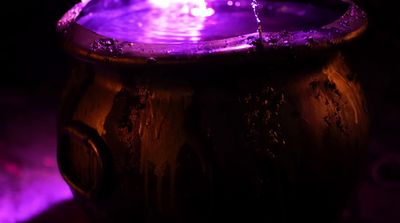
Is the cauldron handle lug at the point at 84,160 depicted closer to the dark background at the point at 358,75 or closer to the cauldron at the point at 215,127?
the cauldron at the point at 215,127

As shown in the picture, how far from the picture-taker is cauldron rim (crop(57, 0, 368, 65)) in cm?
121

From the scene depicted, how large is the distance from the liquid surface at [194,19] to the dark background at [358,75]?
0.86m

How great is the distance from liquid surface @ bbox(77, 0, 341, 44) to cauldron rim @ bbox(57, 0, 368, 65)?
422 millimetres

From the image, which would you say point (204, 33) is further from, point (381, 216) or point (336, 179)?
point (381, 216)

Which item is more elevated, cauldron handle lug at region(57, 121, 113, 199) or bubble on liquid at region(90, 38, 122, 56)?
bubble on liquid at region(90, 38, 122, 56)

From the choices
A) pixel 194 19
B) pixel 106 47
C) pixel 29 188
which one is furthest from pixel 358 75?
pixel 29 188

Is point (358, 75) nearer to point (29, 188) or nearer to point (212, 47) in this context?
point (212, 47)

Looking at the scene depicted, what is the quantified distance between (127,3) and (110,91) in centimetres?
85

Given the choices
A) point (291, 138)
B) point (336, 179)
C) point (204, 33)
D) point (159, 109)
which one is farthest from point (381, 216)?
point (159, 109)

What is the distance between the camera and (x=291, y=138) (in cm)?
132

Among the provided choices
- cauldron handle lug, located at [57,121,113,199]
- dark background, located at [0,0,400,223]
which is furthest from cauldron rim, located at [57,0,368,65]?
dark background, located at [0,0,400,223]

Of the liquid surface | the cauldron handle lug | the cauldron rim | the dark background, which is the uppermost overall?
the cauldron rim

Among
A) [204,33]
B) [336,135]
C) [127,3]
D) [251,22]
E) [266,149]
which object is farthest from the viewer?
[127,3]

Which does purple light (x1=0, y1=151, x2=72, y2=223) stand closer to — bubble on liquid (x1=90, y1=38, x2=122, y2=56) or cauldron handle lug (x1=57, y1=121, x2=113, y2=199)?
cauldron handle lug (x1=57, y1=121, x2=113, y2=199)
